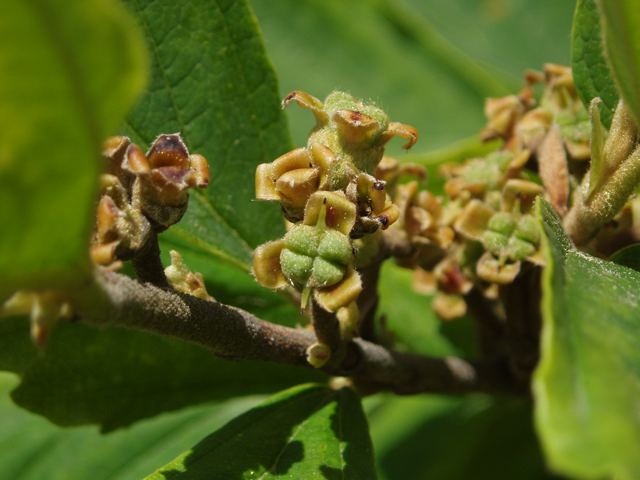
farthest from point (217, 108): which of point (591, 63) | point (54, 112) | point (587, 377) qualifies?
point (587, 377)

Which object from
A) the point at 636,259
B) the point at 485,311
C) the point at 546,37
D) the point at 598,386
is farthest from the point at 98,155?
the point at 546,37

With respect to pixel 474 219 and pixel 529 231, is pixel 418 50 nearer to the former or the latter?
pixel 474 219

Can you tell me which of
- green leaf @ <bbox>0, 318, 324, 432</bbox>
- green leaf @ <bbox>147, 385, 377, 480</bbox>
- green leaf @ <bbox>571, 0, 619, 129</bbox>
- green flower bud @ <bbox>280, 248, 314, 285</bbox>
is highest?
green leaf @ <bbox>571, 0, 619, 129</bbox>

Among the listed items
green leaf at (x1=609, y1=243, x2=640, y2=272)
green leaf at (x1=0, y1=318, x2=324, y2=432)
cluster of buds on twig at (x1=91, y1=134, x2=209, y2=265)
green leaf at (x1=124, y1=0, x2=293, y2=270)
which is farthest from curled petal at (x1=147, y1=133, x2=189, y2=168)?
green leaf at (x1=609, y1=243, x2=640, y2=272)

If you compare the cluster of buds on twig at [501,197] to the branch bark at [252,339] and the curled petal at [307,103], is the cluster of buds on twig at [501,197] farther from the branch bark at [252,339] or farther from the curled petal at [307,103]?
the curled petal at [307,103]

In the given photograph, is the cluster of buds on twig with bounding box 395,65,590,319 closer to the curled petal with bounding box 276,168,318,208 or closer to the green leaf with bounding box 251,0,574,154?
the curled petal with bounding box 276,168,318,208

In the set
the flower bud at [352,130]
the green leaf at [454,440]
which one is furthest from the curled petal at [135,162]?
the green leaf at [454,440]

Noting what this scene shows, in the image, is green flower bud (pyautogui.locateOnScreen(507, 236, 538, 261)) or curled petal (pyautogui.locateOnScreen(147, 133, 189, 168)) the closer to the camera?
curled petal (pyautogui.locateOnScreen(147, 133, 189, 168))

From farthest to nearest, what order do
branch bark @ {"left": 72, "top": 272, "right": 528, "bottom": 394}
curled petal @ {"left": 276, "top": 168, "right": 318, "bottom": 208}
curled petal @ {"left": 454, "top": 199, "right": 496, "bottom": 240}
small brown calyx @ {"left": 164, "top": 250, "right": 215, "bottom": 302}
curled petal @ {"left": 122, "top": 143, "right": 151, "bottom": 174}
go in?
curled petal @ {"left": 454, "top": 199, "right": 496, "bottom": 240}, small brown calyx @ {"left": 164, "top": 250, "right": 215, "bottom": 302}, curled petal @ {"left": 276, "top": 168, "right": 318, "bottom": 208}, curled petal @ {"left": 122, "top": 143, "right": 151, "bottom": 174}, branch bark @ {"left": 72, "top": 272, "right": 528, "bottom": 394}
